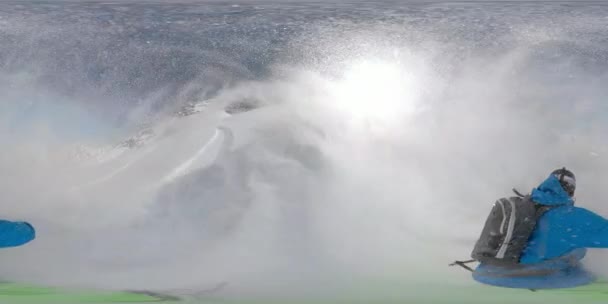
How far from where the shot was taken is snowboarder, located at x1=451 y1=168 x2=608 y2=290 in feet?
19.3

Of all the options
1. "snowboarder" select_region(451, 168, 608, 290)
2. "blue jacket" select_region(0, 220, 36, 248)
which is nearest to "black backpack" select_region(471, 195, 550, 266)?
"snowboarder" select_region(451, 168, 608, 290)

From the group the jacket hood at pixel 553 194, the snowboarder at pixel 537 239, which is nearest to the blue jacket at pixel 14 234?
the snowboarder at pixel 537 239

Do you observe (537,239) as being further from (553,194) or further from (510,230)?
(553,194)

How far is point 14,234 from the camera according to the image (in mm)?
6395

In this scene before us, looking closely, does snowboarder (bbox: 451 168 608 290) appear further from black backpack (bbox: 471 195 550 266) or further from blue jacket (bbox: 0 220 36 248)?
blue jacket (bbox: 0 220 36 248)

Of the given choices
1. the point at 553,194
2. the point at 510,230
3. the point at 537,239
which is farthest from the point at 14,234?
the point at 553,194

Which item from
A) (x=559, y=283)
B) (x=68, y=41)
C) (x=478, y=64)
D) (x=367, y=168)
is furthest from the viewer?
(x=68, y=41)

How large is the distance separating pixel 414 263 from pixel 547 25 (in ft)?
10.6

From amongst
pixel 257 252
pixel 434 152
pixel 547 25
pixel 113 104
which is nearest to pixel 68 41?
pixel 113 104

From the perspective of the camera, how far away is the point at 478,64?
8.00m

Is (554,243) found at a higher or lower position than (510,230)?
lower

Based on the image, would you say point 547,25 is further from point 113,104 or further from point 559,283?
point 113,104

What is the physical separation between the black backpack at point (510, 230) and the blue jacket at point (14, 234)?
3.61 metres

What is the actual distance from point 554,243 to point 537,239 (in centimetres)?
12
